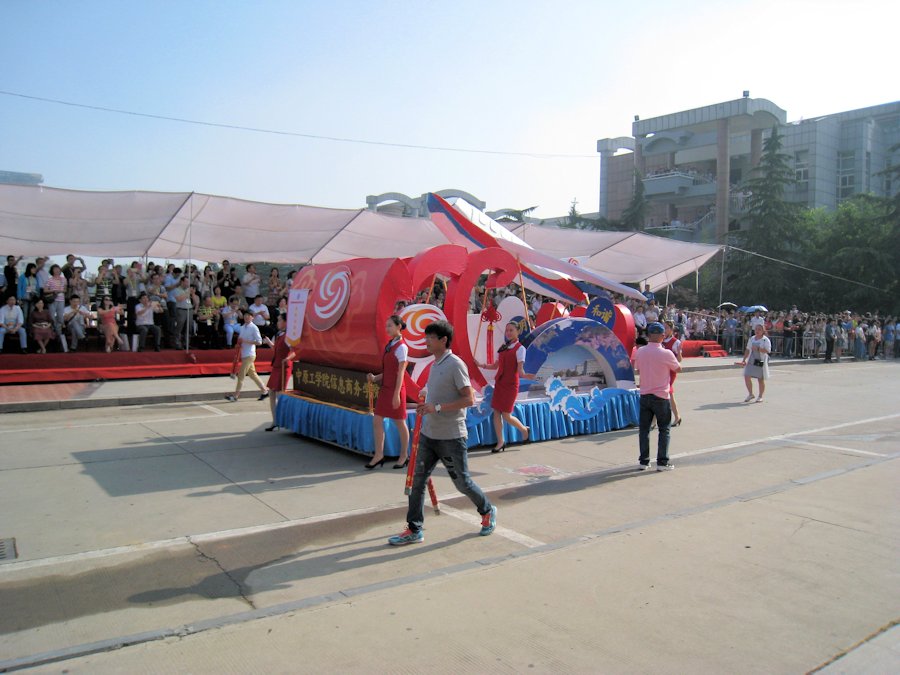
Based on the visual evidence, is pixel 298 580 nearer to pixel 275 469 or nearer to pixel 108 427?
pixel 275 469

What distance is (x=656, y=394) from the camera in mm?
8352

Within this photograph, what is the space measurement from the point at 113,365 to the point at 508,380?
34.7 ft

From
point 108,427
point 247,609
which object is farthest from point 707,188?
point 247,609

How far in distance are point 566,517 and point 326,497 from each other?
2375 millimetres

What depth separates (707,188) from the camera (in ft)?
211

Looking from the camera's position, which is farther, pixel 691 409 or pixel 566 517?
pixel 691 409

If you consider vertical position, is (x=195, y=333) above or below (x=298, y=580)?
above

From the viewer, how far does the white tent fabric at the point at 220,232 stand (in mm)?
15156

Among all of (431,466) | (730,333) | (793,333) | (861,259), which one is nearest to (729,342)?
(730,333)

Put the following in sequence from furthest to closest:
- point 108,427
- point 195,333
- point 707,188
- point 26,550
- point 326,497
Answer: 1. point 707,188
2. point 195,333
3. point 108,427
4. point 326,497
5. point 26,550

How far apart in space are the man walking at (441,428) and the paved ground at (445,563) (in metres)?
0.27

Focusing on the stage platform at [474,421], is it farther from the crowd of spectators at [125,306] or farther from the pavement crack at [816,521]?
the crowd of spectators at [125,306]

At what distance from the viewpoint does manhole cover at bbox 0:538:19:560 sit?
5166 mm

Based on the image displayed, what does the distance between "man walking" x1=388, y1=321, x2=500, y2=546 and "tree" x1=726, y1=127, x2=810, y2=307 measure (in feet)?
135
